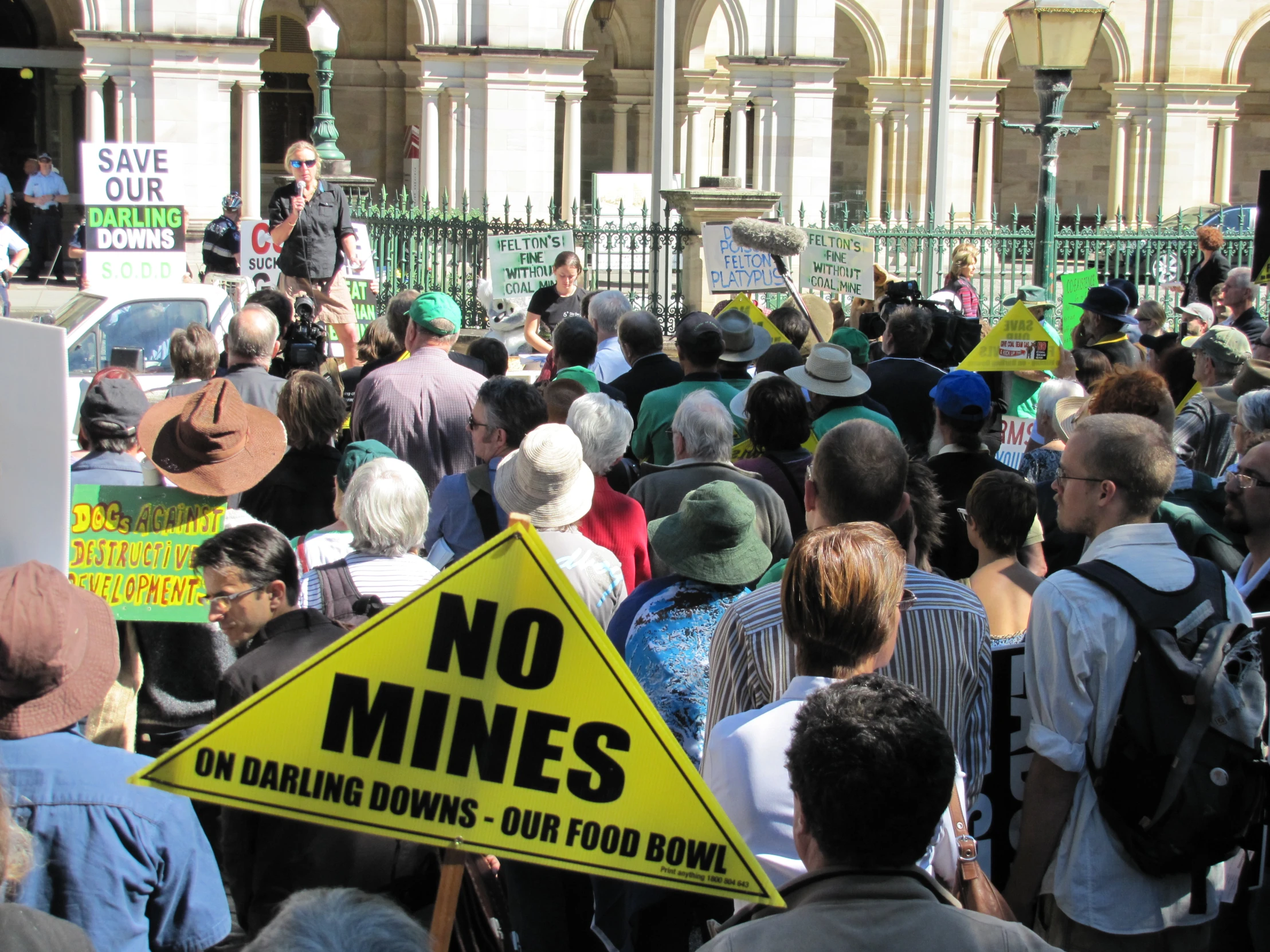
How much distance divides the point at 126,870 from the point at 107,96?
2107cm

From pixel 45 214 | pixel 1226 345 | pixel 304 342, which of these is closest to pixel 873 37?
pixel 45 214

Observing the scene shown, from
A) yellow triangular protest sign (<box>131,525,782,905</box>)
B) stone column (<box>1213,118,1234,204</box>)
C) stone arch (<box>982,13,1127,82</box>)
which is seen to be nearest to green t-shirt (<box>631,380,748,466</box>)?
yellow triangular protest sign (<box>131,525,782,905</box>)

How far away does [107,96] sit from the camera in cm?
2164

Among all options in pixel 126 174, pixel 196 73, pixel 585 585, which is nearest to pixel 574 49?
pixel 196 73

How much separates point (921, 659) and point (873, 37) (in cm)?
2848

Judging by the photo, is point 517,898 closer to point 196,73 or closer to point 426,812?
point 426,812

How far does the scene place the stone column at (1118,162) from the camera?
30.7 meters

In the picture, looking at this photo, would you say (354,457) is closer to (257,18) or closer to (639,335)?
(639,335)

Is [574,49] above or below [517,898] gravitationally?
above

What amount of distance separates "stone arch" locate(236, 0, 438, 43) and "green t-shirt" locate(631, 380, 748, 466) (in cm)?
1529

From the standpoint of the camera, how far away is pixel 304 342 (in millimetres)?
8344

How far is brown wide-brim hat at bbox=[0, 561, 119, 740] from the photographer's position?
9.18 feet

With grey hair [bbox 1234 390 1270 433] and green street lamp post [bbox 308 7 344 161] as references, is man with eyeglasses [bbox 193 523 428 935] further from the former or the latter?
green street lamp post [bbox 308 7 344 161]

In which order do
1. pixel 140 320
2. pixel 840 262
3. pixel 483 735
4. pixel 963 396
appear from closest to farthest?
pixel 483 735
pixel 963 396
pixel 140 320
pixel 840 262
